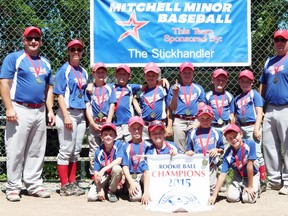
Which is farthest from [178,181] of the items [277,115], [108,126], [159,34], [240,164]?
[159,34]

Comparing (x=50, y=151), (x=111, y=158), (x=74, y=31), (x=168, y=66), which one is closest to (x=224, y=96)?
(x=168, y=66)

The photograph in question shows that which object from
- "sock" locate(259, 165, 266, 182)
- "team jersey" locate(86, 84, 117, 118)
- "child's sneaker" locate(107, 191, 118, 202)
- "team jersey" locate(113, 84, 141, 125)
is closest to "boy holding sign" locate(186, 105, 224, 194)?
"sock" locate(259, 165, 266, 182)

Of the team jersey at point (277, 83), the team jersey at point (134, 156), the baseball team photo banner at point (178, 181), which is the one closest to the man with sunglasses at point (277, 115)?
the team jersey at point (277, 83)

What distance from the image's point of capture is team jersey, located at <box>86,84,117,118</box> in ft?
21.9

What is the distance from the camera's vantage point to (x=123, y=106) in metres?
6.80

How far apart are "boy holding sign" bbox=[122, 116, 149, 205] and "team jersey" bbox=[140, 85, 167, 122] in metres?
0.49

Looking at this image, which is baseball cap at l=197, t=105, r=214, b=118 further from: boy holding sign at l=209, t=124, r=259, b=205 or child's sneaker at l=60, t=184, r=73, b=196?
child's sneaker at l=60, t=184, r=73, b=196

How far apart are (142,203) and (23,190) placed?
5.95 feet

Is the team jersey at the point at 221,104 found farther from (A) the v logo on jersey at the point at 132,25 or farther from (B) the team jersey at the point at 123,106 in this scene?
(A) the v logo on jersey at the point at 132,25

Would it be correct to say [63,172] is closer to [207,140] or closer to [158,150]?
[158,150]

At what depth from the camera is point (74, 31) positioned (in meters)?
7.93

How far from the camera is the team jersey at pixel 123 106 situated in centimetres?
679

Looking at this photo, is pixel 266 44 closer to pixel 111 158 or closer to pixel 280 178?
pixel 280 178

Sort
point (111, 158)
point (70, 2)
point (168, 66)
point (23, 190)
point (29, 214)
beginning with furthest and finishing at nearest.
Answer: point (70, 2), point (168, 66), point (23, 190), point (111, 158), point (29, 214)
